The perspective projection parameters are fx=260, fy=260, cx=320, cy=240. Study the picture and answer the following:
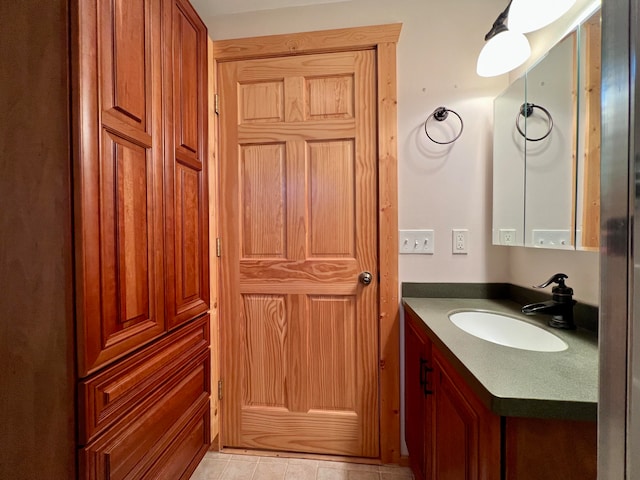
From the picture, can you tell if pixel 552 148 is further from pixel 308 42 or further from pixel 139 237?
pixel 139 237

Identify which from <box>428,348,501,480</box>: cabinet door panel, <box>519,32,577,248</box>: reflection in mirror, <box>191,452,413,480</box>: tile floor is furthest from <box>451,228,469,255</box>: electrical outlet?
<box>191,452,413,480</box>: tile floor

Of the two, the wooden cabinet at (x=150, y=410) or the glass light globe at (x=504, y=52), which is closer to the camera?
the wooden cabinet at (x=150, y=410)

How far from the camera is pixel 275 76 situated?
1.39 metres

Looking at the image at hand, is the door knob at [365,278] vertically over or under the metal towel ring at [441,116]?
under

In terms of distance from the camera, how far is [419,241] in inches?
54.1

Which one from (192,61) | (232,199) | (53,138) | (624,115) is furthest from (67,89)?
(624,115)

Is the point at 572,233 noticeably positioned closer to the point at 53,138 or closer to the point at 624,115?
the point at 624,115

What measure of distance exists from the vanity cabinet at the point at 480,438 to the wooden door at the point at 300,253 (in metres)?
0.40

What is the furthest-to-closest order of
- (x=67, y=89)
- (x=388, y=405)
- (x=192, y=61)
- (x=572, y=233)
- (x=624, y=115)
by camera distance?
(x=388, y=405)
(x=192, y=61)
(x=572, y=233)
(x=67, y=89)
(x=624, y=115)

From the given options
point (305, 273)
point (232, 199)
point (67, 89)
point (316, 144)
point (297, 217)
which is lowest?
point (305, 273)

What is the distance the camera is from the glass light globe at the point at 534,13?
3.20ft

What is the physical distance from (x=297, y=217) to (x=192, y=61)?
0.85 m

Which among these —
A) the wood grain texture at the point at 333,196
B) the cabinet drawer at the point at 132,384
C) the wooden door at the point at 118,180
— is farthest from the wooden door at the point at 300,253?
the wooden door at the point at 118,180

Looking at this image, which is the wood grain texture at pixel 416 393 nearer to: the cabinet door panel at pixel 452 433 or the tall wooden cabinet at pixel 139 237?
the cabinet door panel at pixel 452 433
